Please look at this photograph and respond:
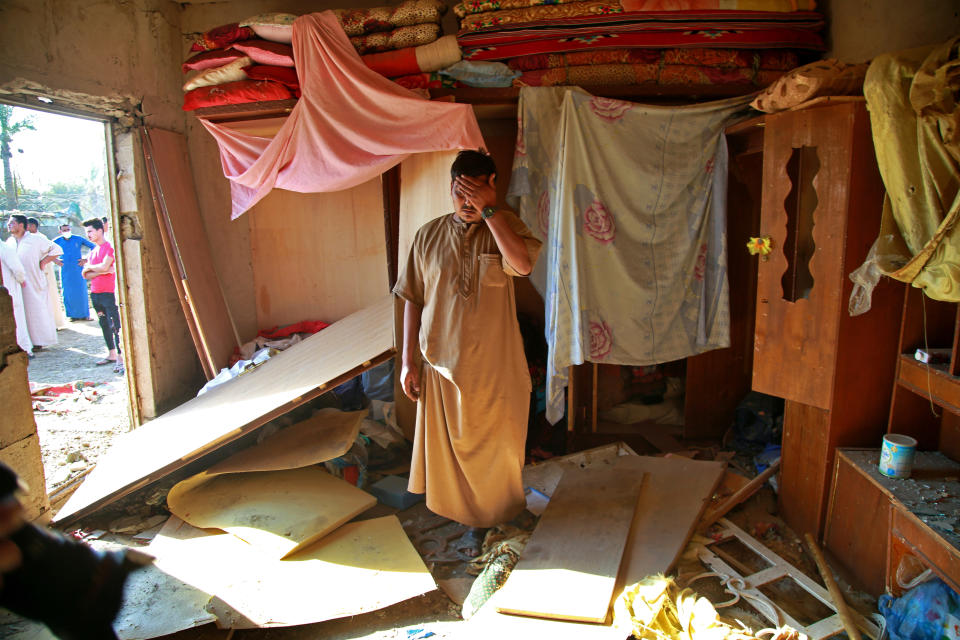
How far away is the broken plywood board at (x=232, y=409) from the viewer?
3027mm

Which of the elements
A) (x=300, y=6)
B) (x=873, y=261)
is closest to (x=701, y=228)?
(x=873, y=261)

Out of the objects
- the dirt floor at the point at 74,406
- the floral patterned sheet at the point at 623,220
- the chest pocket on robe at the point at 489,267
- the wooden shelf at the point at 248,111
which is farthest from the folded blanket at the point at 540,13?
the dirt floor at the point at 74,406

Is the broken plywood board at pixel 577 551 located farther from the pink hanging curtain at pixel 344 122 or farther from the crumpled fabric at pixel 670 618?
the pink hanging curtain at pixel 344 122

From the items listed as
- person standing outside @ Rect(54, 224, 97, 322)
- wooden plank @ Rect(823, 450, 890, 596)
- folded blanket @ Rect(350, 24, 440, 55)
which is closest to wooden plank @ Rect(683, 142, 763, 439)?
wooden plank @ Rect(823, 450, 890, 596)

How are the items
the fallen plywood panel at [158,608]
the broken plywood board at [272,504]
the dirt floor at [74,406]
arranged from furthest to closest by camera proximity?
the dirt floor at [74,406], the broken plywood board at [272,504], the fallen plywood panel at [158,608]

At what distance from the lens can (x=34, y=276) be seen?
7.29 metres

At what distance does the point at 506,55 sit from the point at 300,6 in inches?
72.2

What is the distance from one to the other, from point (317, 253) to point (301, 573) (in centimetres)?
257

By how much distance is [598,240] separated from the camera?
134 inches

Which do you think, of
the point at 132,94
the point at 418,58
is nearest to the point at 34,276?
the point at 132,94

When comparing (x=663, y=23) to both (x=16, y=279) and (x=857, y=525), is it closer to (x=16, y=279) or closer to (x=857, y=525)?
(x=857, y=525)

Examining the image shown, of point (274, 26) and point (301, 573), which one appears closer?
point (301, 573)

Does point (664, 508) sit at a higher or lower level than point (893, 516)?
lower

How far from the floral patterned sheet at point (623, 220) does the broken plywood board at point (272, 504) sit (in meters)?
1.31
